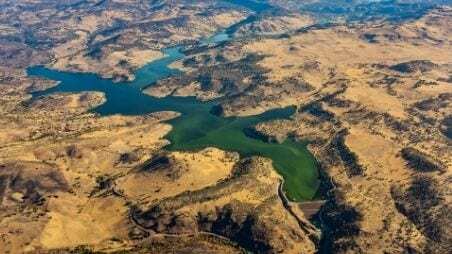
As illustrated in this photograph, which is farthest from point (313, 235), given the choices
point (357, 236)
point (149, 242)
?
point (149, 242)

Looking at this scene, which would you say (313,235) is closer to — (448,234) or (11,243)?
(448,234)

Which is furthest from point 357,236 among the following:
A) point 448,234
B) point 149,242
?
point 149,242

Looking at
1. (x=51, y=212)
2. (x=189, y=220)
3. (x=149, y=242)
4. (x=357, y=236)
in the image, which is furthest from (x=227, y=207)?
(x=51, y=212)

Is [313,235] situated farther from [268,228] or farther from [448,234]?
[448,234]

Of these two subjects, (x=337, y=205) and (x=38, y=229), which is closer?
(x=38, y=229)

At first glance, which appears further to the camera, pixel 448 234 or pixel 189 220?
pixel 189 220

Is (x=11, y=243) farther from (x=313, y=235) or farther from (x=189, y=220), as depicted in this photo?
(x=313, y=235)
